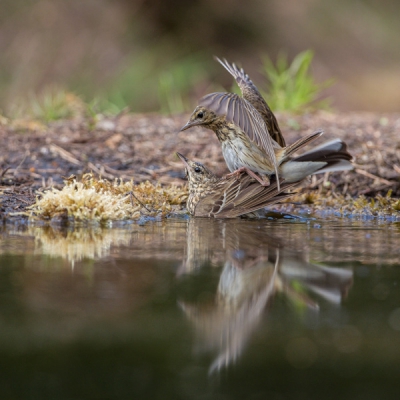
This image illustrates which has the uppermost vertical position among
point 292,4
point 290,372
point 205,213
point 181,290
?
point 292,4

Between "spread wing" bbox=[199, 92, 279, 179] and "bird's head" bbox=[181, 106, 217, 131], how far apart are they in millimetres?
518

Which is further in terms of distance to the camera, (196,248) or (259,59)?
(259,59)

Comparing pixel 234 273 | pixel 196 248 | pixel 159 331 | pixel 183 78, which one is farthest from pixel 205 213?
pixel 183 78

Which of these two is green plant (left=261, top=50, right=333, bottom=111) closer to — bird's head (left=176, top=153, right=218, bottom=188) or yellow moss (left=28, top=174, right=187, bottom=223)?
bird's head (left=176, top=153, right=218, bottom=188)

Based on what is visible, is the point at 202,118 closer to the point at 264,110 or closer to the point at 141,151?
the point at 264,110

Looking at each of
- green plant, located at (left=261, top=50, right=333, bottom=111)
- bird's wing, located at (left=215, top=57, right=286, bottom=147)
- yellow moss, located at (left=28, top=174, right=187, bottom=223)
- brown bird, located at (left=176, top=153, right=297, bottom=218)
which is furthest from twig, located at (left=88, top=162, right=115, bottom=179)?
green plant, located at (left=261, top=50, right=333, bottom=111)

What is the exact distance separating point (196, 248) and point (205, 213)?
1865mm

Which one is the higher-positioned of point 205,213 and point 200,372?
point 205,213

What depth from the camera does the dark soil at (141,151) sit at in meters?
8.07

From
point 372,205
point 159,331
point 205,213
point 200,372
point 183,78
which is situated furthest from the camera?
point 183,78

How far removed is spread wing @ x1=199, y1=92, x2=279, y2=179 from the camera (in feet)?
19.2

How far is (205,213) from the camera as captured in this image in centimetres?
681

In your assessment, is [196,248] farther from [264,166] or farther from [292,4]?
[292,4]

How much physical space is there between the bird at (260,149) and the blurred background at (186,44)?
8335 mm
